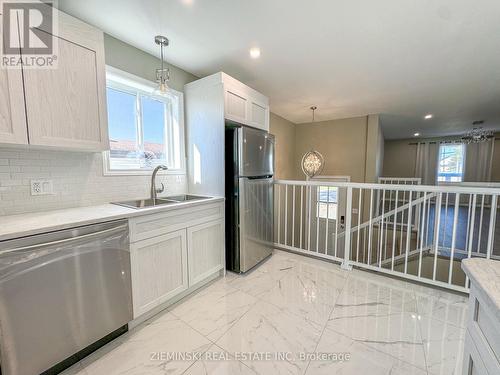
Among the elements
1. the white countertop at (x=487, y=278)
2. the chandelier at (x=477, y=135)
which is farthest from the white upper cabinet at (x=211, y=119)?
the chandelier at (x=477, y=135)

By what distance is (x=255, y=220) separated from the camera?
2.49m

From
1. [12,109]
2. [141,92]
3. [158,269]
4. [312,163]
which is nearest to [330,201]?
[312,163]

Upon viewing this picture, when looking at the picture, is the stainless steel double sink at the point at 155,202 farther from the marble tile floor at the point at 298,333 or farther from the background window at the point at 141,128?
the marble tile floor at the point at 298,333

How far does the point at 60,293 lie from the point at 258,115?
98.5 inches

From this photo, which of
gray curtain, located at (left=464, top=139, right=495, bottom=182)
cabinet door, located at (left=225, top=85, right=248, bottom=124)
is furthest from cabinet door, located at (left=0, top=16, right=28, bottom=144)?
gray curtain, located at (left=464, top=139, right=495, bottom=182)

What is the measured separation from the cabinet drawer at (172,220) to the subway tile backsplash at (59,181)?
25.1 inches

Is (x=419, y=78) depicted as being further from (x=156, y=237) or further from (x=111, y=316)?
(x=111, y=316)

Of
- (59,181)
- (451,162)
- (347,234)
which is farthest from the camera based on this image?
(451,162)

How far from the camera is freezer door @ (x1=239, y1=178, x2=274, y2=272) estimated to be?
92.2 inches

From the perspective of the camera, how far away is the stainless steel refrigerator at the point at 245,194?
2268 millimetres

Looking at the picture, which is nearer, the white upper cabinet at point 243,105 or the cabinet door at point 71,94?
the cabinet door at point 71,94

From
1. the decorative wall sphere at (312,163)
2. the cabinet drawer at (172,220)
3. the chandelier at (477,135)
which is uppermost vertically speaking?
the chandelier at (477,135)

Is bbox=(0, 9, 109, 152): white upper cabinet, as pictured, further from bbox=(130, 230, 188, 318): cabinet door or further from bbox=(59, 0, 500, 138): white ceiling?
bbox=(130, 230, 188, 318): cabinet door

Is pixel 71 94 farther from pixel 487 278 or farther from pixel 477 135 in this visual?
pixel 477 135
